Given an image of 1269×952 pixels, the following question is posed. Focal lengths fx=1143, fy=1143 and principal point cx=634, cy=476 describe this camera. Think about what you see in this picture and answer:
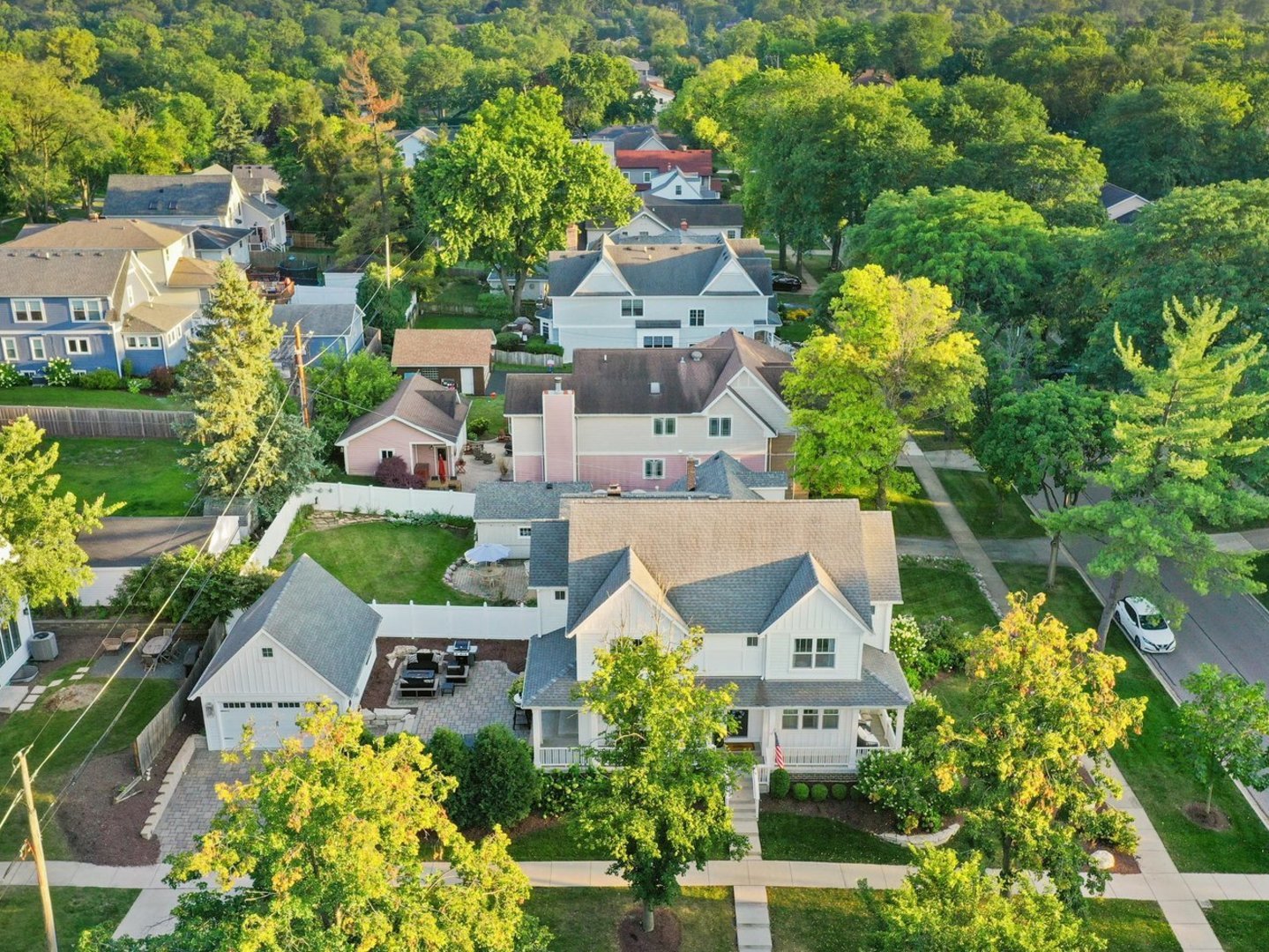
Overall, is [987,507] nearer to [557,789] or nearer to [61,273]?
[557,789]

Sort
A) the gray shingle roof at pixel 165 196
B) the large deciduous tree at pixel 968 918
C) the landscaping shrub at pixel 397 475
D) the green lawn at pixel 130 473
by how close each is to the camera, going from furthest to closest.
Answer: the gray shingle roof at pixel 165 196 < the landscaping shrub at pixel 397 475 < the green lawn at pixel 130 473 < the large deciduous tree at pixel 968 918

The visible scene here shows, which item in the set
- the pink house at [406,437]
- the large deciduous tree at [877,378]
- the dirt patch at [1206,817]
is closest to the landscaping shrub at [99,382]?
the pink house at [406,437]

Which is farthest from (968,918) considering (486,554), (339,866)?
(486,554)

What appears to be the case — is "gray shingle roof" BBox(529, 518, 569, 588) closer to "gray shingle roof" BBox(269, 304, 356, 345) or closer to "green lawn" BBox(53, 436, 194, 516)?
"green lawn" BBox(53, 436, 194, 516)

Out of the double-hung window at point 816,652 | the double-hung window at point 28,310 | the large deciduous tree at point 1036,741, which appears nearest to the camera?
the large deciduous tree at point 1036,741

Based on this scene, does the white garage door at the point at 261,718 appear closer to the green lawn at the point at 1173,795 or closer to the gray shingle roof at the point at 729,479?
the gray shingle roof at the point at 729,479
